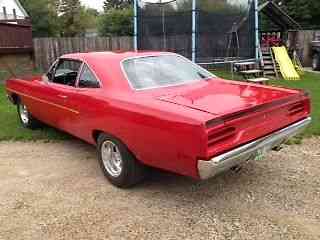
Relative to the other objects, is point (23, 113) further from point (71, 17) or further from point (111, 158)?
point (71, 17)

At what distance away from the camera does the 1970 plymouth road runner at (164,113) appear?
147 inches

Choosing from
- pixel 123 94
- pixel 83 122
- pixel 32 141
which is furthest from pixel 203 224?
pixel 32 141

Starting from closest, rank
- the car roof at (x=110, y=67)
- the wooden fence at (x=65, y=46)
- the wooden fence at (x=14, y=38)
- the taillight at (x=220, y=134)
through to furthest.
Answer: the taillight at (x=220, y=134) → the car roof at (x=110, y=67) → the wooden fence at (x=14, y=38) → the wooden fence at (x=65, y=46)

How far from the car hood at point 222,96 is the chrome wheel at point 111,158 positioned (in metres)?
0.93

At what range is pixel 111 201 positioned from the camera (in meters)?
4.41

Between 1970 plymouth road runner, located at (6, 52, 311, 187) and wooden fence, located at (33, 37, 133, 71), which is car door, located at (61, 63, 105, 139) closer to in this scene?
1970 plymouth road runner, located at (6, 52, 311, 187)

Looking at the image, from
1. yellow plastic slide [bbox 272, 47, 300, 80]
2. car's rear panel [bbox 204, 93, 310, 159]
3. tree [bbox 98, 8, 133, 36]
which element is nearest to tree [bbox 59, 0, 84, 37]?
tree [bbox 98, 8, 133, 36]

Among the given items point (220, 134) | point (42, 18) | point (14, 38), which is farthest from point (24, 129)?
point (42, 18)

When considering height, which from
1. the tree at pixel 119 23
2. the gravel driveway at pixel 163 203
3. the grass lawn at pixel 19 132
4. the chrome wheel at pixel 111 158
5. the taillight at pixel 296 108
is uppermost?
the tree at pixel 119 23

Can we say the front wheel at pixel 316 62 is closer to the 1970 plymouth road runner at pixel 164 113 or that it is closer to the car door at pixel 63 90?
the 1970 plymouth road runner at pixel 164 113

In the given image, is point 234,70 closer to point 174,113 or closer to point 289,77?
point 289,77

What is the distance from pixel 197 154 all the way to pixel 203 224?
727 millimetres

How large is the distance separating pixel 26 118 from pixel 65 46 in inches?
394

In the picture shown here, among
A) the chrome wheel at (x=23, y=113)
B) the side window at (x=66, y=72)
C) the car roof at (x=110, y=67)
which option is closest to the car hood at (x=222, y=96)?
the car roof at (x=110, y=67)
